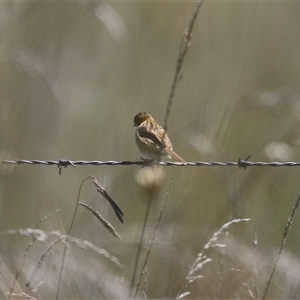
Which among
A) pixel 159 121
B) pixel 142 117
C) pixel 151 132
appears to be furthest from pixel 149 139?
pixel 159 121

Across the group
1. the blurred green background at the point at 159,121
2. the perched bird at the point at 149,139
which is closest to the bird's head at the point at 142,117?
the perched bird at the point at 149,139

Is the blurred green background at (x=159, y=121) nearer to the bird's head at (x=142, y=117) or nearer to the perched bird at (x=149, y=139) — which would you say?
the perched bird at (x=149, y=139)

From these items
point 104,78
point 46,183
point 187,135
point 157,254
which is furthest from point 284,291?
point 104,78

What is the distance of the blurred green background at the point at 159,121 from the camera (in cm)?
391

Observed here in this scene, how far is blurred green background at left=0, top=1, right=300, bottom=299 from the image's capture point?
12.8ft

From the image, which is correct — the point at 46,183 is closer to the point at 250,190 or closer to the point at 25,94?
the point at 25,94

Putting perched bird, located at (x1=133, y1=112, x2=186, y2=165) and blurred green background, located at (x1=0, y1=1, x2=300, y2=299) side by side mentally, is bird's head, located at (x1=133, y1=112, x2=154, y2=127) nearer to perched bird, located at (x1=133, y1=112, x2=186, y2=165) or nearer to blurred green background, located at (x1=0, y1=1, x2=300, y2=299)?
perched bird, located at (x1=133, y1=112, x2=186, y2=165)

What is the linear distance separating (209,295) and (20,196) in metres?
1.47

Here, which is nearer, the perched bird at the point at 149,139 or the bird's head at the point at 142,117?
the perched bird at the point at 149,139

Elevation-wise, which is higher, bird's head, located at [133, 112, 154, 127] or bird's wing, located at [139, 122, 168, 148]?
bird's head, located at [133, 112, 154, 127]

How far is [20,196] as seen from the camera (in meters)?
4.48

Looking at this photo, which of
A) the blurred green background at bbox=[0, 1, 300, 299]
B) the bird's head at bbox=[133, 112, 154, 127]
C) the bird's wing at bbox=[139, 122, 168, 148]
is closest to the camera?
the blurred green background at bbox=[0, 1, 300, 299]

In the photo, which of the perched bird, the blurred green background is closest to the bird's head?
the perched bird

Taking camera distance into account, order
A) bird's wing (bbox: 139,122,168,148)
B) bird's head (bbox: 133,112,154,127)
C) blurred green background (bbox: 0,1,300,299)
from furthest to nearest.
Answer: bird's head (bbox: 133,112,154,127) < bird's wing (bbox: 139,122,168,148) < blurred green background (bbox: 0,1,300,299)
